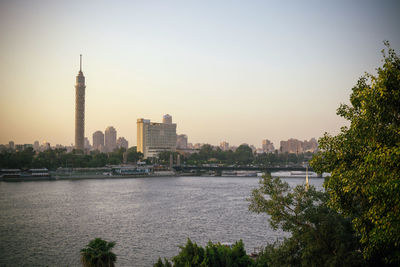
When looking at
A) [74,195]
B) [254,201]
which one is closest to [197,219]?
[254,201]

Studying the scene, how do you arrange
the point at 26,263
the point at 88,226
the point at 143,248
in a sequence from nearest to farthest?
the point at 26,263 < the point at 143,248 < the point at 88,226

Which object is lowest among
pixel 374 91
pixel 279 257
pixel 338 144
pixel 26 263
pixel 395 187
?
pixel 26 263

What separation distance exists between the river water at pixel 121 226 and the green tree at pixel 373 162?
18.5m

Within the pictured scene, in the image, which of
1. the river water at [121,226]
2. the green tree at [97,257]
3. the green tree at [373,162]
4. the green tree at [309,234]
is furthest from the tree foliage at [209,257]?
the river water at [121,226]

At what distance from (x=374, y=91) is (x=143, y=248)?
81.8 feet

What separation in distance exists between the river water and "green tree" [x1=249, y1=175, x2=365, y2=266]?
535 inches

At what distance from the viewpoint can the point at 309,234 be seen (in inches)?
628

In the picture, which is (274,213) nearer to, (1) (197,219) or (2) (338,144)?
(2) (338,144)

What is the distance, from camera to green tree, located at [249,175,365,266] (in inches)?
604

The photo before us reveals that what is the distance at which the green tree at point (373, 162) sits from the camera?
9586 mm

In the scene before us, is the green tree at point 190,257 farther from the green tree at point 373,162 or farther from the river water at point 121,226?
the river water at point 121,226

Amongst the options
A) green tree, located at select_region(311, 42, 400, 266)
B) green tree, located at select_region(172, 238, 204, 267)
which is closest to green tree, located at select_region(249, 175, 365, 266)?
green tree, located at select_region(311, 42, 400, 266)

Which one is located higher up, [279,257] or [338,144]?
[338,144]

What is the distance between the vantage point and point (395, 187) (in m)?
8.99
